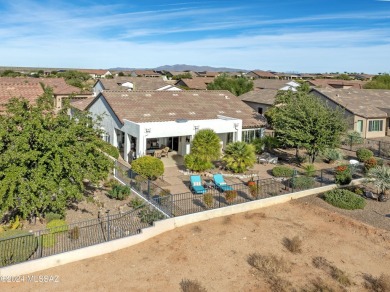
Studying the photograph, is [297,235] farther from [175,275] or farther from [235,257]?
[175,275]

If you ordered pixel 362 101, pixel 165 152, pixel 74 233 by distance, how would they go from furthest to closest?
pixel 362 101, pixel 165 152, pixel 74 233

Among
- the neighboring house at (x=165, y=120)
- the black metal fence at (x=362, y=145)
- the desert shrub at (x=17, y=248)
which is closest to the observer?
the desert shrub at (x=17, y=248)

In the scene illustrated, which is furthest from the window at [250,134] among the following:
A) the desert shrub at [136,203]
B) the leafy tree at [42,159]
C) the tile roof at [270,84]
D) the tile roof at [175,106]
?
the tile roof at [270,84]

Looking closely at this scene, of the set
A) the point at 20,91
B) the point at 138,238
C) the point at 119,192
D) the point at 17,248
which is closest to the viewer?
the point at 17,248

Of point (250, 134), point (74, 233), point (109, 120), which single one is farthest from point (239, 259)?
point (109, 120)

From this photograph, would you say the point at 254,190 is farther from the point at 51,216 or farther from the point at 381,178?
the point at 51,216

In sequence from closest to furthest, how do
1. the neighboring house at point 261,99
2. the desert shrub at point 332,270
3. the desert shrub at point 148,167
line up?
the desert shrub at point 332,270
the desert shrub at point 148,167
the neighboring house at point 261,99

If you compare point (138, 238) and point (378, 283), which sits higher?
point (138, 238)

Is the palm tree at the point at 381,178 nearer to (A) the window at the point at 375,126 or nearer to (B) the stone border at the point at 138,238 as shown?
(B) the stone border at the point at 138,238
